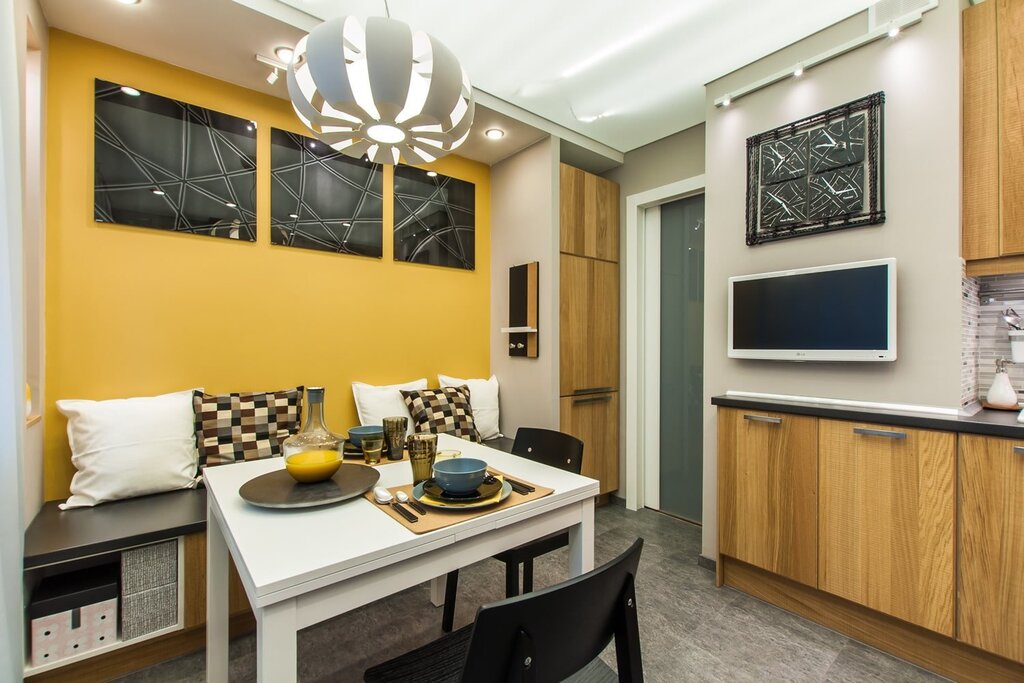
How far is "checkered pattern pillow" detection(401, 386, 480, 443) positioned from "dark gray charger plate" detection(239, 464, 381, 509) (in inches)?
54.8

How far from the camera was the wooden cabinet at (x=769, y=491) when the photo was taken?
2.10 m

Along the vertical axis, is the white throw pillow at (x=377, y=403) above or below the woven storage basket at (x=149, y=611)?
above

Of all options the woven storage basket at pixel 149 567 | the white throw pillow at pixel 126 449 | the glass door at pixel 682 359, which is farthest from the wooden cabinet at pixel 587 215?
the woven storage basket at pixel 149 567

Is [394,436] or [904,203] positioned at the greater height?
[904,203]

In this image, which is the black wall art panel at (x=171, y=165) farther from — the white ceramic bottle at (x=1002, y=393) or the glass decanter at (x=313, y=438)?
the white ceramic bottle at (x=1002, y=393)

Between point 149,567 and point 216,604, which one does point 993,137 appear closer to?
point 216,604

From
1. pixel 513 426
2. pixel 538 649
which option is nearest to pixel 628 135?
pixel 513 426

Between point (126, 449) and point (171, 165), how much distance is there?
4.77ft

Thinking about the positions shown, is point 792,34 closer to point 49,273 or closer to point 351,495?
point 351,495

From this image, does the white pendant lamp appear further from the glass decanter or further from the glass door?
the glass door

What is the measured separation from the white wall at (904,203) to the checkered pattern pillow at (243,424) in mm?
2620

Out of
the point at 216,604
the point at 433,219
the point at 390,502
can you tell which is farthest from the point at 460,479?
the point at 433,219

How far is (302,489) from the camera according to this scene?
1354mm

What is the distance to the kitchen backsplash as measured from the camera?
6.66 ft
